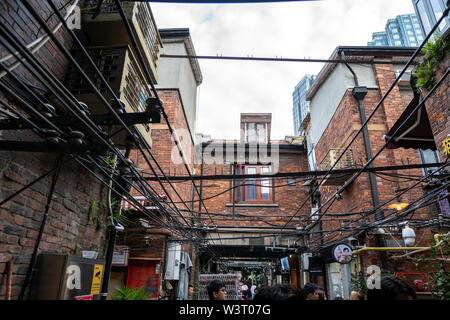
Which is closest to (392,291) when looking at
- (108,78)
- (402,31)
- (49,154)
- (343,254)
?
(49,154)

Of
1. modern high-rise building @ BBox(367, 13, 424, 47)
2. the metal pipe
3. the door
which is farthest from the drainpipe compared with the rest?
modern high-rise building @ BBox(367, 13, 424, 47)

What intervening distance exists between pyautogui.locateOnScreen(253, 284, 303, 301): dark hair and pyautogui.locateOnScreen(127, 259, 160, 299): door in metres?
7.18

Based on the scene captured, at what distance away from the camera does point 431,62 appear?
5.80 m

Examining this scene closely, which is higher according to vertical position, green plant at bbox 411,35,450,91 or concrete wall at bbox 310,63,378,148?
concrete wall at bbox 310,63,378,148

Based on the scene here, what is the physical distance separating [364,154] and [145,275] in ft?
27.7

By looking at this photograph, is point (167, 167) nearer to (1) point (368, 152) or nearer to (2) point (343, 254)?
(2) point (343, 254)

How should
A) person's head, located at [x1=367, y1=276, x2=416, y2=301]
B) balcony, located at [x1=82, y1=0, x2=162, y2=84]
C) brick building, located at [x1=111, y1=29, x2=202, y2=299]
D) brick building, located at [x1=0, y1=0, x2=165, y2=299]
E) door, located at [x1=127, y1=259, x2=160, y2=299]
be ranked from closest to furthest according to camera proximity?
person's head, located at [x1=367, y1=276, x2=416, y2=301], brick building, located at [x1=0, y1=0, x2=165, y2=299], balcony, located at [x1=82, y1=0, x2=162, y2=84], door, located at [x1=127, y1=259, x2=160, y2=299], brick building, located at [x1=111, y1=29, x2=202, y2=299]

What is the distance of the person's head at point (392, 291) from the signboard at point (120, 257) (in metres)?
7.44

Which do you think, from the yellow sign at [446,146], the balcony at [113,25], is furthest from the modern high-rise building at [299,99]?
the balcony at [113,25]

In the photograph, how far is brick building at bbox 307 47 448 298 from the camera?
891 centimetres

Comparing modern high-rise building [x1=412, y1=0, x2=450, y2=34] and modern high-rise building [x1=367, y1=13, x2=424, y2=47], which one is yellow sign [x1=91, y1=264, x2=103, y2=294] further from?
modern high-rise building [x1=367, y1=13, x2=424, y2=47]

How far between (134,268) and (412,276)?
8.42 meters

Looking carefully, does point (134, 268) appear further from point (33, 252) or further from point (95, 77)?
point (95, 77)

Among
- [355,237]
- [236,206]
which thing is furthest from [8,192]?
[236,206]
